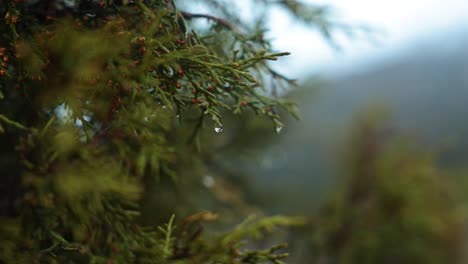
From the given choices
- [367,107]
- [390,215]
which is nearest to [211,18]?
[390,215]

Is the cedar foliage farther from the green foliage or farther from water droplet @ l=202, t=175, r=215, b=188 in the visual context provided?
the green foliage

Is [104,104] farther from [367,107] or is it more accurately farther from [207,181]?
[367,107]

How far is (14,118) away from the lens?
273 centimetres

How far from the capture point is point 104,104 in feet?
7.13

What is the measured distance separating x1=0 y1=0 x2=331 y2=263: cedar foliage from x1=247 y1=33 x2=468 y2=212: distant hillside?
363cm

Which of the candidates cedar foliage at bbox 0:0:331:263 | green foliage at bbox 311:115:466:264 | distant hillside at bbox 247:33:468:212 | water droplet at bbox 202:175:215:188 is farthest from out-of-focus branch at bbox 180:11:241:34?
green foliage at bbox 311:115:466:264

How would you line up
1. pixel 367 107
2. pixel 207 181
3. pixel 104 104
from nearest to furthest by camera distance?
pixel 104 104
pixel 207 181
pixel 367 107

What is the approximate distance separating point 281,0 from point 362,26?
0.64 metres

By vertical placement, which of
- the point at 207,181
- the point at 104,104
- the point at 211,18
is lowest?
the point at 104,104

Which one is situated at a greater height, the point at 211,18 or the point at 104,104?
the point at 211,18

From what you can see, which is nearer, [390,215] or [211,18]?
[211,18]

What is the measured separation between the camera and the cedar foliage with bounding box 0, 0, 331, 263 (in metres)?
1.94

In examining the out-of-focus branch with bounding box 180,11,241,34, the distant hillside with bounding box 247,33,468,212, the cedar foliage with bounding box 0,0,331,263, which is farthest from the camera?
the distant hillside with bounding box 247,33,468,212

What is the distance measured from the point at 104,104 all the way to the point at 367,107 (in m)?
8.89
